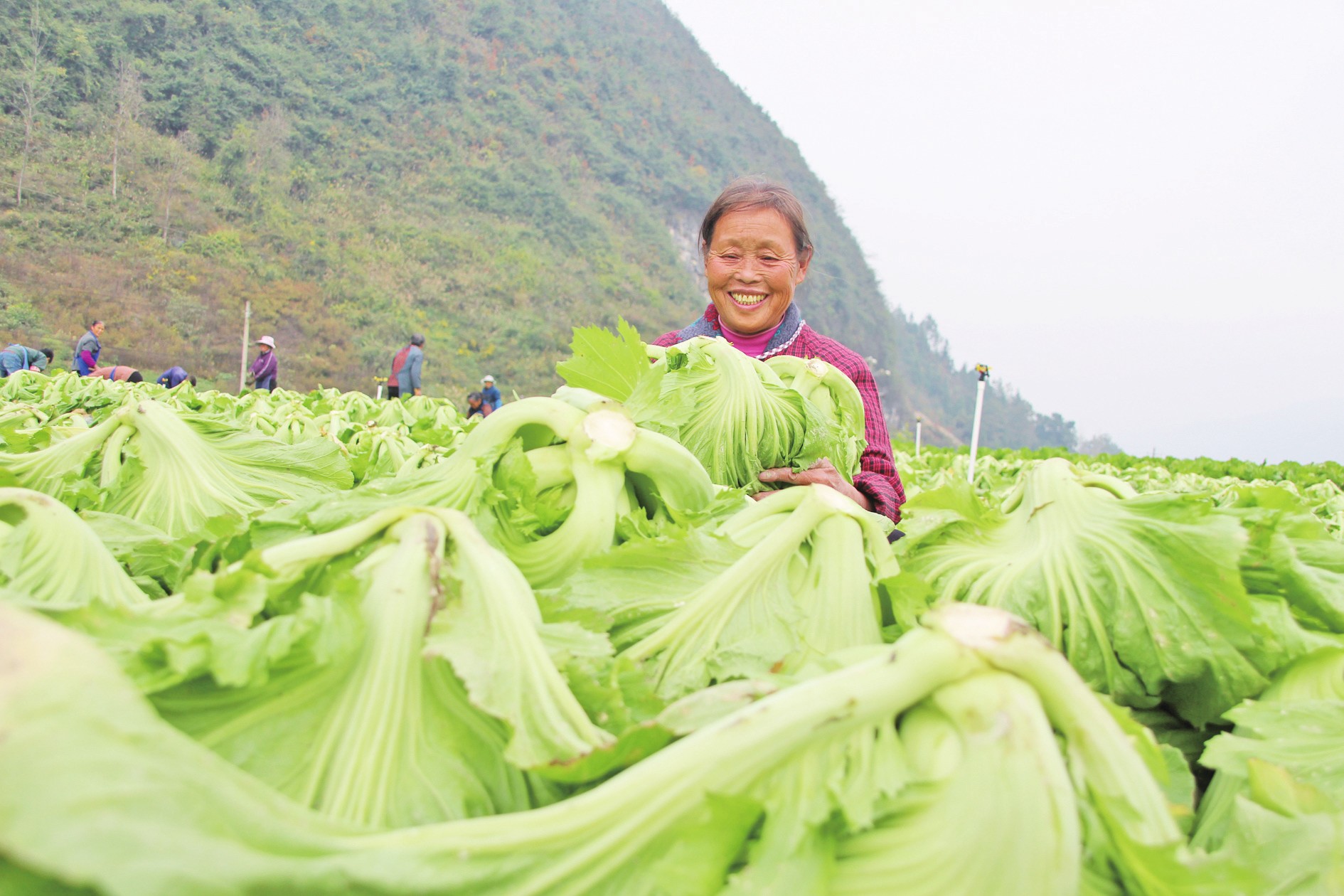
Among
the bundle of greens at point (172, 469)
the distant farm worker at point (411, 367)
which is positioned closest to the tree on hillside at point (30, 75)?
the distant farm worker at point (411, 367)

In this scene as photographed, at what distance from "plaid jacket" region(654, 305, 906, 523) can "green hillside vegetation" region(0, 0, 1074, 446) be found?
2562 cm

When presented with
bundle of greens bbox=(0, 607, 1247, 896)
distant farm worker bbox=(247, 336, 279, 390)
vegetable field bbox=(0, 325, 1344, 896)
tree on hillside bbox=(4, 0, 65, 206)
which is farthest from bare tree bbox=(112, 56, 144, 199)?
bundle of greens bbox=(0, 607, 1247, 896)

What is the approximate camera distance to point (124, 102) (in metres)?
52.8

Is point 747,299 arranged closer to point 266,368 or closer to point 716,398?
point 716,398

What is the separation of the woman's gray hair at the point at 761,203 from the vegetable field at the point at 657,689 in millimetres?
2094

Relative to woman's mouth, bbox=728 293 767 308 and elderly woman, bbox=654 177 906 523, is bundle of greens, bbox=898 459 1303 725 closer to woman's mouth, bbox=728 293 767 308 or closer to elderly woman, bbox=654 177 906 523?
elderly woman, bbox=654 177 906 523

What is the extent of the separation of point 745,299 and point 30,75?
6499 centimetres

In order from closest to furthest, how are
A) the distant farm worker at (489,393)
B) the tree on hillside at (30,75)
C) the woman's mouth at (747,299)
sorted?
the woman's mouth at (747,299), the distant farm worker at (489,393), the tree on hillside at (30,75)

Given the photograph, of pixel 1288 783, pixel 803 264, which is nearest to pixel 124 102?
pixel 803 264

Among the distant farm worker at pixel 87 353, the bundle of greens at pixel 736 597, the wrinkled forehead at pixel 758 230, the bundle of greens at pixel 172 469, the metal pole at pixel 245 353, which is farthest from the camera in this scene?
the metal pole at pixel 245 353

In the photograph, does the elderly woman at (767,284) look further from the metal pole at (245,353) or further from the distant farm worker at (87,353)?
the distant farm worker at (87,353)

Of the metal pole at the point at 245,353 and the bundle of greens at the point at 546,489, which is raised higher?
the bundle of greens at the point at 546,489

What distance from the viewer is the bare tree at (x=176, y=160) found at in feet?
161

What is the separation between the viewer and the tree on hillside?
46.5 metres
